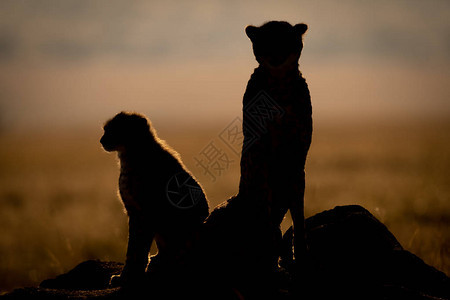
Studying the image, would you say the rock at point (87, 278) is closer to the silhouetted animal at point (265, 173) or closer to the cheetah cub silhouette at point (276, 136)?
the silhouetted animal at point (265, 173)

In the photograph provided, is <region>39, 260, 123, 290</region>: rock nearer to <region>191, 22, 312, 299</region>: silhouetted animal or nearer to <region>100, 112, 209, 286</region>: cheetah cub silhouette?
<region>100, 112, 209, 286</region>: cheetah cub silhouette

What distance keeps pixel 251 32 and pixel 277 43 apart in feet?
1.26

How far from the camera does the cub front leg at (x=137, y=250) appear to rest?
435cm

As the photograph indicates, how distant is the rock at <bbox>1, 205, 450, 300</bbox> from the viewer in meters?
3.83

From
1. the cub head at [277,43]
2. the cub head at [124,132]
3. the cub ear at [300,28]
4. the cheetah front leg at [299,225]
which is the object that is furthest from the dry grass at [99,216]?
the cub ear at [300,28]

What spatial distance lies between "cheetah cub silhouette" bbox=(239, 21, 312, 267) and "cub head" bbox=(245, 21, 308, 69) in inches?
0.4

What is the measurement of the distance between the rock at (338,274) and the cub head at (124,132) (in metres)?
1.48

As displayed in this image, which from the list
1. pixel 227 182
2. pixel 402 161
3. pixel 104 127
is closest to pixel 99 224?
pixel 104 127

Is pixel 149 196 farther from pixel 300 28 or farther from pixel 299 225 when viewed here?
pixel 300 28

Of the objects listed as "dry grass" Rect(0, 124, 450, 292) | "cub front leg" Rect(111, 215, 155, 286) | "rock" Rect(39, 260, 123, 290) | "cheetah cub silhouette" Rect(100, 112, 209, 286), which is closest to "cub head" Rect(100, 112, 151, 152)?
"cheetah cub silhouette" Rect(100, 112, 209, 286)

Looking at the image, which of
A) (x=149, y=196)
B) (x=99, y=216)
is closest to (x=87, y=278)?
(x=149, y=196)

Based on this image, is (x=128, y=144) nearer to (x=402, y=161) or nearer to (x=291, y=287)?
(x=291, y=287)

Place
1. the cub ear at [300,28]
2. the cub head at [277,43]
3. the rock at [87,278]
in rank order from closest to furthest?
the cub head at [277,43]
the cub ear at [300,28]
the rock at [87,278]

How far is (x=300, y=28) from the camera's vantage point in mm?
4238
